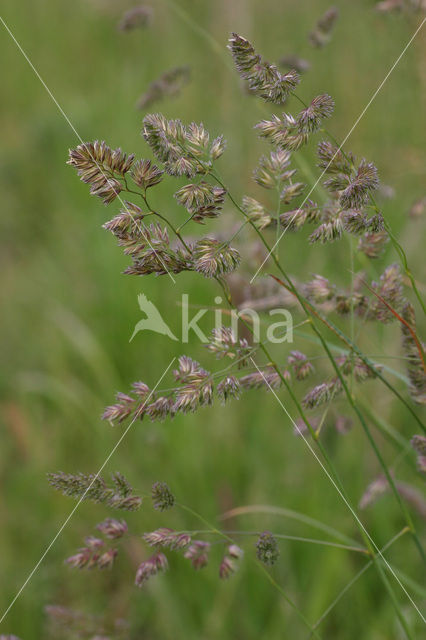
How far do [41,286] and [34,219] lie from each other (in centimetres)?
72

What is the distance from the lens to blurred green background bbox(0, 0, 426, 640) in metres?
1.68

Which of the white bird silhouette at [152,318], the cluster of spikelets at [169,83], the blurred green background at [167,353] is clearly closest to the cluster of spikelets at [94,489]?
the white bird silhouette at [152,318]

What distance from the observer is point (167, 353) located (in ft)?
7.77

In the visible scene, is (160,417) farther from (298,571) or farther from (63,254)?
(63,254)

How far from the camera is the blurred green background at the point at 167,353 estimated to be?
168cm

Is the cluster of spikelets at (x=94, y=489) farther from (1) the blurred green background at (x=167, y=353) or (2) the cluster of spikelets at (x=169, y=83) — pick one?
(2) the cluster of spikelets at (x=169, y=83)

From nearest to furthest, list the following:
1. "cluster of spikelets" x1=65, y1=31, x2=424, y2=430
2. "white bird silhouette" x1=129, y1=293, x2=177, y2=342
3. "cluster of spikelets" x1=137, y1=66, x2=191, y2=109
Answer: "cluster of spikelets" x1=65, y1=31, x2=424, y2=430, "white bird silhouette" x1=129, y1=293, x2=177, y2=342, "cluster of spikelets" x1=137, y1=66, x2=191, y2=109

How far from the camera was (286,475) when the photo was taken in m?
1.93

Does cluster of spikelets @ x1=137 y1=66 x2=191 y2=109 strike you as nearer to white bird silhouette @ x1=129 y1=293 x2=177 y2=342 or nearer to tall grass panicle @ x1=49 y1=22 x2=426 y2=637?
white bird silhouette @ x1=129 y1=293 x2=177 y2=342

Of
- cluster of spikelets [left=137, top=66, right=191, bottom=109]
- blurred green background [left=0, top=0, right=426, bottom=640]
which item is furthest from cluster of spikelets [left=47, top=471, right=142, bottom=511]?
cluster of spikelets [left=137, top=66, right=191, bottom=109]

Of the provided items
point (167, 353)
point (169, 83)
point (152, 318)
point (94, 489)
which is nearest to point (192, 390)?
point (94, 489)

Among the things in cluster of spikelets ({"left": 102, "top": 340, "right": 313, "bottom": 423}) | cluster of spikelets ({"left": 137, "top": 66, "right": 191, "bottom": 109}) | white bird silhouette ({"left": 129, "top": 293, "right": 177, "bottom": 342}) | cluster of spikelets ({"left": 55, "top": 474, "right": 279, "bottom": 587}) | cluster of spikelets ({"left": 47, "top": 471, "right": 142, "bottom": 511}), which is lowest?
cluster of spikelets ({"left": 55, "top": 474, "right": 279, "bottom": 587})

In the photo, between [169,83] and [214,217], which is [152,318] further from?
[214,217]

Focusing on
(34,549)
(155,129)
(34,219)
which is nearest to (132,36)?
(34,219)
